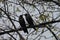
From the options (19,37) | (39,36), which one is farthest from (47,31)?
(19,37)

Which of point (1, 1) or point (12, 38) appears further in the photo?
point (1, 1)

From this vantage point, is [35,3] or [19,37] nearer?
[19,37]

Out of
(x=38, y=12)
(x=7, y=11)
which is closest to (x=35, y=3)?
(x=38, y=12)

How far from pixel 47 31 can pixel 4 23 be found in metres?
1.08

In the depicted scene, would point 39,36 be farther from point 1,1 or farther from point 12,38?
point 1,1

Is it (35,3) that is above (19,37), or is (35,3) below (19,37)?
above

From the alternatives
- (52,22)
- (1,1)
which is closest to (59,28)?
(52,22)

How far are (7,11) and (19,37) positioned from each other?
809mm

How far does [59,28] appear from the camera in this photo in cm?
687

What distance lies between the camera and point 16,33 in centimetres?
671

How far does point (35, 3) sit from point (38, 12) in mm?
253

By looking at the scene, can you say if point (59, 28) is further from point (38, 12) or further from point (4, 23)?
point (4, 23)

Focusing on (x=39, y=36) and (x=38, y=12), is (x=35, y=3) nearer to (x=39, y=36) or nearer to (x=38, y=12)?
(x=38, y=12)

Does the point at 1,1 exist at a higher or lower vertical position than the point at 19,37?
higher
